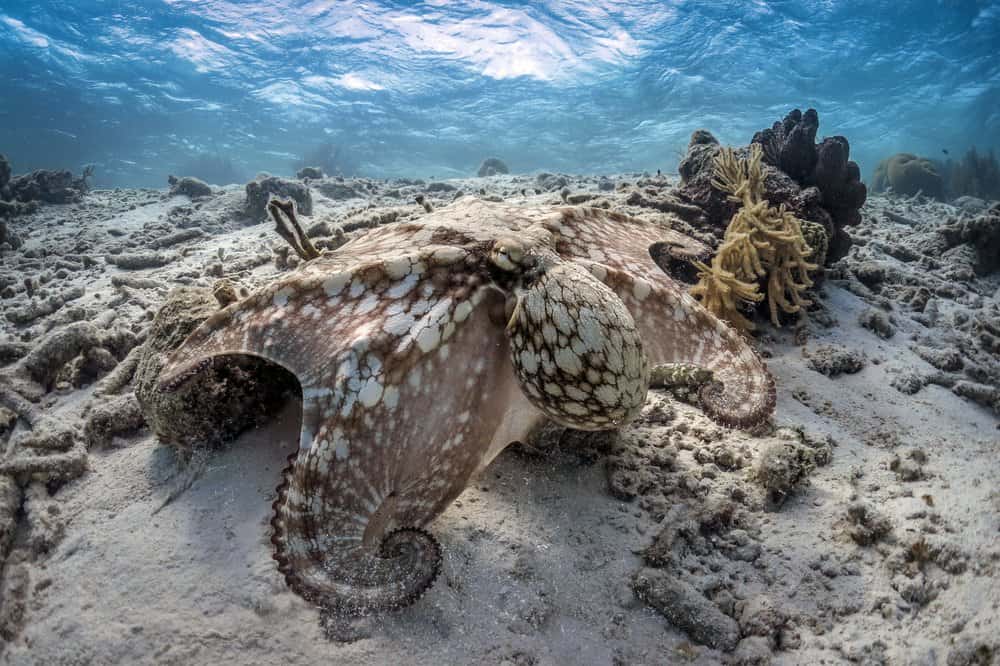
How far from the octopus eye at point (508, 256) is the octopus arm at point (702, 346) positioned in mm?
461

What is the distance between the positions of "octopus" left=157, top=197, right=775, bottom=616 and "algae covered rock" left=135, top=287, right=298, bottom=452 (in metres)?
0.29

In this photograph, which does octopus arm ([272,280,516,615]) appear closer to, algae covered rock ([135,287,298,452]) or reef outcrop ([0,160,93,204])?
algae covered rock ([135,287,298,452])

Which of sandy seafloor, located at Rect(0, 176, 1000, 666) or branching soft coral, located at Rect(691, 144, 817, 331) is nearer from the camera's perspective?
sandy seafloor, located at Rect(0, 176, 1000, 666)

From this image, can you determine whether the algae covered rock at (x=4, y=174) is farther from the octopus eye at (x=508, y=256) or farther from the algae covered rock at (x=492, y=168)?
the algae covered rock at (x=492, y=168)

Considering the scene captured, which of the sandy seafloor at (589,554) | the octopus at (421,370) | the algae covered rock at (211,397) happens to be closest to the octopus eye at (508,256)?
the octopus at (421,370)

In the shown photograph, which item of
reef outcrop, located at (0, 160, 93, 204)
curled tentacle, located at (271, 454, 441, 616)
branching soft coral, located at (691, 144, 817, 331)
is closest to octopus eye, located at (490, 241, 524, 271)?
curled tentacle, located at (271, 454, 441, 616)

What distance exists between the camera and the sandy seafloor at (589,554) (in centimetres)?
197

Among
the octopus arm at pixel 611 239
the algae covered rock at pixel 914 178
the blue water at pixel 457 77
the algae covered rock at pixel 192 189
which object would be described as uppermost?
the blue water at pixel 457 77

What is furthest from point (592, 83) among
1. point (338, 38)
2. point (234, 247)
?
point (234, 247)

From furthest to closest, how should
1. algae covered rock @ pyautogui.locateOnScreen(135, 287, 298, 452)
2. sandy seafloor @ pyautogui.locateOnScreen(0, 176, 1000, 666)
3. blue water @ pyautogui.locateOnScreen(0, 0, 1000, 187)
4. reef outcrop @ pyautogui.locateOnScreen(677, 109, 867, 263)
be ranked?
blue water @ pyautogui.locateOnScreen(0, 0, 1000, 187), reef outcrop @ pyautogui.locateOnScreen(677, 109, 867, 263), algae covered rock @ pyautogui.locateOnScreen(135, 287, 298, 452), sandy seafloor @ pyautogui.locateOnScreen(0, 176, 1000, 666)

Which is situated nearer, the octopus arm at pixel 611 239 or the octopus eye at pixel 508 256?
the octopus eye at pixel 508 256

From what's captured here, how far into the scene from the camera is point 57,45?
36625mm

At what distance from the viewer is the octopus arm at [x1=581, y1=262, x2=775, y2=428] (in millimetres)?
2486

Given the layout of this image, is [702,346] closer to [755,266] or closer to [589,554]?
[589,554]
